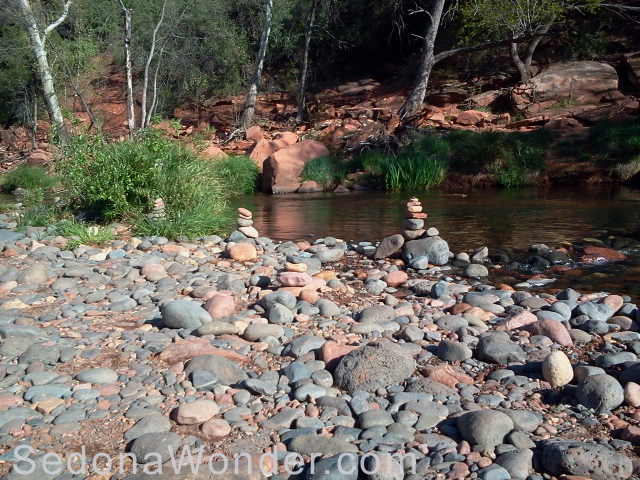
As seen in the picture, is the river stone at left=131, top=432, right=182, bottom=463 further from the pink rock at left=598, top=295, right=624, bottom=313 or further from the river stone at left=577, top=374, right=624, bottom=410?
the pink rock at left=598, top=295, right=624, bottom=313

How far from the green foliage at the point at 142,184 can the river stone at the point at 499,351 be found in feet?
15.7

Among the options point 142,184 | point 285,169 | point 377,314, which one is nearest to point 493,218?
point 142,184

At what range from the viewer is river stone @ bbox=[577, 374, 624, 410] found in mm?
3424

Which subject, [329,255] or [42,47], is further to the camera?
[42,47]

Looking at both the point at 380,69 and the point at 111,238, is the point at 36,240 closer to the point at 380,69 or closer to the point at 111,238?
the point at 111,238

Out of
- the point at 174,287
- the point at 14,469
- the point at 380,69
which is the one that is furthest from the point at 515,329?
the point at 380,69

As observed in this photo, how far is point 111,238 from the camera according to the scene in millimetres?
7727

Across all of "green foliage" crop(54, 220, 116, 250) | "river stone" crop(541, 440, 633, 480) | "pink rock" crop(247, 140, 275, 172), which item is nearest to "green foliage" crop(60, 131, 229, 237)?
"green foliage" crop(54, 220, 116, 250)

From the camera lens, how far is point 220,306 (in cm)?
501

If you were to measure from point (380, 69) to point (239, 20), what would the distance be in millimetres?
6452

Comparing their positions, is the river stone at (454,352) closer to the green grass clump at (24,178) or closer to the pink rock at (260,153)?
the green grass clump at (24,178)

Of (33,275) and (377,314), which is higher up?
(33,275)

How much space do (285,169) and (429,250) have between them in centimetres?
983

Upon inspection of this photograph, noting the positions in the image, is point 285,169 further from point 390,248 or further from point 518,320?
point 518,320
